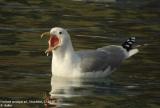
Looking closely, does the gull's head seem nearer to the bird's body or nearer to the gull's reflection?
the bird's body

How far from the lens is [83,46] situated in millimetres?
21297

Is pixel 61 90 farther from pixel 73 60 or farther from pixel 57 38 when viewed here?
pixel 57 38

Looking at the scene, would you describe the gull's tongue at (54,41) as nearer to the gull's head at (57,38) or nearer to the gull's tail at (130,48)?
the gull's head at (57,38)

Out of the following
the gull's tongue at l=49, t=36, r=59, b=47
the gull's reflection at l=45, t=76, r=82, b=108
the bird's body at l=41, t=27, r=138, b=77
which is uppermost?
the gull's tongue at l=49, t=36, r=59, b=47

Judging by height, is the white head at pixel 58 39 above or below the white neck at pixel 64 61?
above

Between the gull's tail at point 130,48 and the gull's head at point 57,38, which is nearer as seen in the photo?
the gull's head at point 57,38

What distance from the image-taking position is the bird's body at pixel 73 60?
58.6 feet

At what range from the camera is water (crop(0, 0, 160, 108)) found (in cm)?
1619

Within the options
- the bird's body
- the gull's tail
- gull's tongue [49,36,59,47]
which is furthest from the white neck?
the gull's tail

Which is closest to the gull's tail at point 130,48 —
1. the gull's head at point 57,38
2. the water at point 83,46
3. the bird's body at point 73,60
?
the water at point 83,46

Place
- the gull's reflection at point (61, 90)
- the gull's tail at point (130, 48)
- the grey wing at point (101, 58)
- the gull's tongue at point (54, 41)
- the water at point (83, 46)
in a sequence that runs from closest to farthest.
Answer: the gull's reflection at point (61, 90) → the water at point (83, 46) → the grey wing at point (101, 58) → the gull's tongue at point (54, 41) → the gull's tail at point (130, 48)

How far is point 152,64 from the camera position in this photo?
19.2m

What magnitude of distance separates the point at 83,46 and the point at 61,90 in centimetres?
467

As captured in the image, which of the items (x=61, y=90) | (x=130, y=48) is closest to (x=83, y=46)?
(x=130, y=48)
